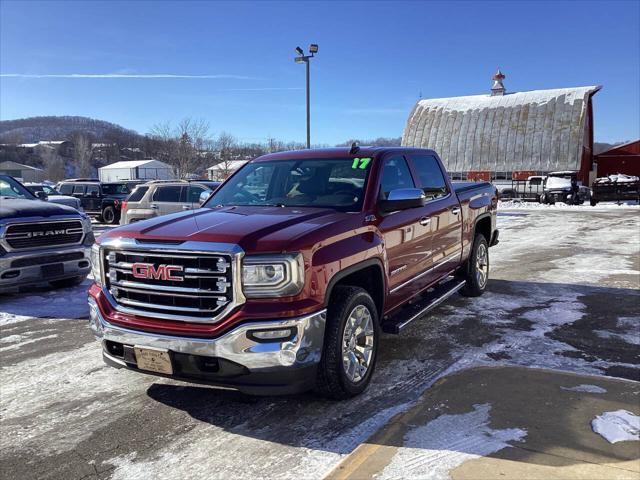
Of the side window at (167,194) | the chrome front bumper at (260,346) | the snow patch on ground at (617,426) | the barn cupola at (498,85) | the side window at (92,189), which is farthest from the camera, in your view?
the barn cupola at (498,85)

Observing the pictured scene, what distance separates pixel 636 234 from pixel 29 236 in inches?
583

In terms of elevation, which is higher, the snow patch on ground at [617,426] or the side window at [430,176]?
the side window at [430,176]

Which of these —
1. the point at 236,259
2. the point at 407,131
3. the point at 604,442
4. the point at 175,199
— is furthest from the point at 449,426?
the point at 407,131

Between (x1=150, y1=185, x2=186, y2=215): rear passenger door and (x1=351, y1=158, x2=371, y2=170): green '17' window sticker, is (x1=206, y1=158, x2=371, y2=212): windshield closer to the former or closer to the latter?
(x1=351, y1=158, x2=371, y2=170): green '17' window sticker

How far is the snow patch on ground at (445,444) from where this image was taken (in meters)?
2.83

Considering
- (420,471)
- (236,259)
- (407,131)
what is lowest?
(420,471)

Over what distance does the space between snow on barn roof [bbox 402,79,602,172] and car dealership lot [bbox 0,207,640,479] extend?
3570 cm

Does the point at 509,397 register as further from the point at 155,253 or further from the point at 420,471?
the point at 155,253

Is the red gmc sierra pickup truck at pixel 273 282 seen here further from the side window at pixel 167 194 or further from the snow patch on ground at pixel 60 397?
the side window at pixel 167 194

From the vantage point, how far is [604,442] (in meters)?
3.00

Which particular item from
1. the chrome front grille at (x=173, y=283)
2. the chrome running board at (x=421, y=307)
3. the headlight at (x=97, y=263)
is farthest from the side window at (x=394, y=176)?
the headlight at (x=97, y=263)

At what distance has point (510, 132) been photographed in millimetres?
42062

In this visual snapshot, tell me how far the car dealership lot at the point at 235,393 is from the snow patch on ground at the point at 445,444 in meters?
0.34

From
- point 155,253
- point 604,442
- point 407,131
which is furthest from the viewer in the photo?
point 407,131
